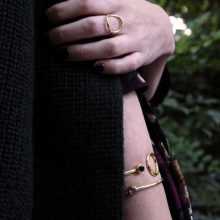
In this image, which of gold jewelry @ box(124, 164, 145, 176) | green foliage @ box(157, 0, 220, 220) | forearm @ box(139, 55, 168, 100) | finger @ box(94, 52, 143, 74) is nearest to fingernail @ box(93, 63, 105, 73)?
finger @ box(94, 52, 143, 74)

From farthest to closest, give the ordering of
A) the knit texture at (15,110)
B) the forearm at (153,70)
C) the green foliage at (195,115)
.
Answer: the green foliage at (195,115)
the forearm at (153,70)
the knit texture at (15,110)

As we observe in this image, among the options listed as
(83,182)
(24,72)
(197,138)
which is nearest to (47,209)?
(83,182)

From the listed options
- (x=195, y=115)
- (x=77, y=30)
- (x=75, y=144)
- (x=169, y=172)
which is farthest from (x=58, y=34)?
(x=195, y=115)

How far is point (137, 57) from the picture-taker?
2.03 ft

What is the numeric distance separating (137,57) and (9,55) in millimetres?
192

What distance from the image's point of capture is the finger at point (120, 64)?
1.86ft

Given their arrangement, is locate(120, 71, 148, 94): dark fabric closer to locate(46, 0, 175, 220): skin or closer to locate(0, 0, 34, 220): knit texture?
locate(46, 0, 175, 220): skin

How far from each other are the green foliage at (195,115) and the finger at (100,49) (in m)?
1.49

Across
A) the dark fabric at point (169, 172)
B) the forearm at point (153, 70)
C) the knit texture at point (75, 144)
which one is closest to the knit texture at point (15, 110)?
the knit texture at point (75, 144)

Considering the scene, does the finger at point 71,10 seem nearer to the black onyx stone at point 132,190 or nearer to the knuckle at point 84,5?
the knuckle at point 84,5

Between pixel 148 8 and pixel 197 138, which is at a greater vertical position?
pixel 148 8

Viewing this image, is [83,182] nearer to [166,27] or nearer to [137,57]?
[137,57]

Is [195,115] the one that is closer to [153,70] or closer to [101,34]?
[153,70]

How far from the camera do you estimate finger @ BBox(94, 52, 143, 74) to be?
1.86ft
